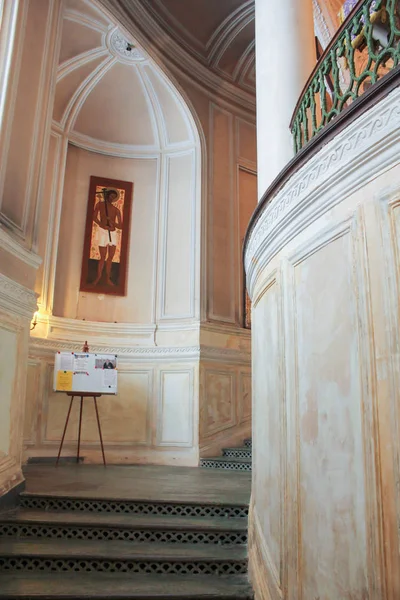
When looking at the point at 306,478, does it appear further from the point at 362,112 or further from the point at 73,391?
the point at 73,391

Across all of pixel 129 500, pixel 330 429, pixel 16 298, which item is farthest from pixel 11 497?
pixel 330 429

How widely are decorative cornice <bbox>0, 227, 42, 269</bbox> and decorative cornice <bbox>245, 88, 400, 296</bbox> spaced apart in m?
2.56

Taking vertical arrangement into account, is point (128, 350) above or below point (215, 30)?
below

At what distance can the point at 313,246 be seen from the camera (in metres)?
2.07

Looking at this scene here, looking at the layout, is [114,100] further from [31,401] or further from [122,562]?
[122,562]

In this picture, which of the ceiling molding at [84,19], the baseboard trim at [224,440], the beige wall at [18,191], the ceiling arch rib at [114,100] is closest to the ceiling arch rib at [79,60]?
the ceiling arch rib at [114,100]

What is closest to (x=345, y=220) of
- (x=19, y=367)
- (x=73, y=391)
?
(x=19, y=367)

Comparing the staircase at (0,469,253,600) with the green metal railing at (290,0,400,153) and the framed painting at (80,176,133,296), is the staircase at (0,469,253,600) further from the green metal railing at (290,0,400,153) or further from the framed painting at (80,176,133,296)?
the framed painting at (80,176,133,296)

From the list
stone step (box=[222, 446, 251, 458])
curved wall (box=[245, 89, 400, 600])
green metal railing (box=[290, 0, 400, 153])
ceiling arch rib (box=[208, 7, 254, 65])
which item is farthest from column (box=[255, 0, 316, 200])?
stone step (box=[222, 446, 251, 458])

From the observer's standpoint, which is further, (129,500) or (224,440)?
(224,440)

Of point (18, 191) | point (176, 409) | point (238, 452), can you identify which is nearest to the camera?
point (18, 191)

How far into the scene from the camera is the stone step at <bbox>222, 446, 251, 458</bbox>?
7301 mm

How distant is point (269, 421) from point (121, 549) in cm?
185

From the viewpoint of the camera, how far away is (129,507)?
14.6 ft
